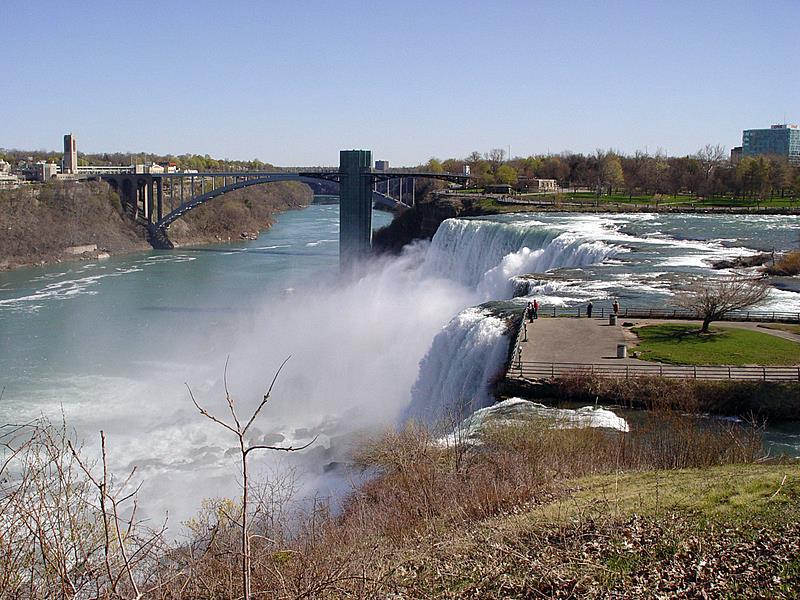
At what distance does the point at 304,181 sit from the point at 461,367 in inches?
1518

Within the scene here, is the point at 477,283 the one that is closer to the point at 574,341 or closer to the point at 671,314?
the point at 671,314

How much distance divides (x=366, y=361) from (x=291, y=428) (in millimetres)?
4456

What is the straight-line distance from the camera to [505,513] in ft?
25.9

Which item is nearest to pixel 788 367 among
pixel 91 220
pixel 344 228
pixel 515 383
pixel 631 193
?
pixel 515 383

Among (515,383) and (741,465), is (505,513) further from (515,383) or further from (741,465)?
(515,383)

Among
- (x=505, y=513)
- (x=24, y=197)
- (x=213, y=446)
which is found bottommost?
(x=213, y=446)

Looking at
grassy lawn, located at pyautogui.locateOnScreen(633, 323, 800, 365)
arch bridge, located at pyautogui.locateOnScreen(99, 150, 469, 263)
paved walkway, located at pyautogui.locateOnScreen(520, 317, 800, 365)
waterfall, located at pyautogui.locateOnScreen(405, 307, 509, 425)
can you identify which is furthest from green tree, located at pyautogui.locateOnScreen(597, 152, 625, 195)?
grassy lawn, located at pyautogui.locateOnScreen(633, 323, 800, 365)

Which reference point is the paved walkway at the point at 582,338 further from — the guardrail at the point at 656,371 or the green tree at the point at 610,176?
the green tree at the point at 610,176

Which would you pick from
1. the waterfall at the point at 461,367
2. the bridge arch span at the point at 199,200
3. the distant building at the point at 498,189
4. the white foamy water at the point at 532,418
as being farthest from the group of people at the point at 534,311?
the bridge arch span at the point at 199,200

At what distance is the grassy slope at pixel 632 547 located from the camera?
6.05 meters

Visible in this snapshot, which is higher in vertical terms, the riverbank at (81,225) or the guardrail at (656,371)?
the riverbank at (81,225)

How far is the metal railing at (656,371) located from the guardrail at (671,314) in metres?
3.51

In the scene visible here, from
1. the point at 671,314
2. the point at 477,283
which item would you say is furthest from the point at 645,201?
the point at 671,314

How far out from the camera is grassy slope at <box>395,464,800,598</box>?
19.9 ft
